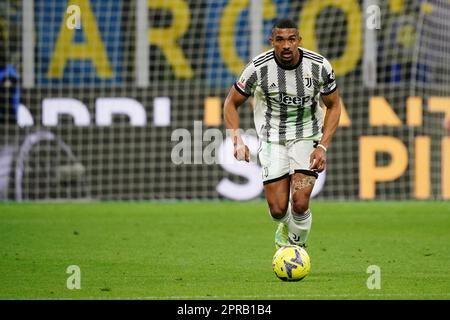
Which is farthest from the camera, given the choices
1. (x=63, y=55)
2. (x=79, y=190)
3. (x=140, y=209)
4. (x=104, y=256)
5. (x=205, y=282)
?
(x=63, y=55)

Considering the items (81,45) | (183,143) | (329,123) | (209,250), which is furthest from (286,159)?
(81,45)

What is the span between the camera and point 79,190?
1812 centimetres

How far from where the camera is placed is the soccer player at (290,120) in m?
9.51

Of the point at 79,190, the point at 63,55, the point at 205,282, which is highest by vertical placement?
the point at 63,55

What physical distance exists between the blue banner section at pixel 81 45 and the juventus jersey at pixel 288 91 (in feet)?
34.9

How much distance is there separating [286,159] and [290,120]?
307 mm

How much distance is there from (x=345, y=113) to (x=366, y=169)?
2.78 feet

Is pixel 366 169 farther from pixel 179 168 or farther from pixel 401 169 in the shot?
pixel 179 168

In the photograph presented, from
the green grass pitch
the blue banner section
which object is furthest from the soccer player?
the blue banner section

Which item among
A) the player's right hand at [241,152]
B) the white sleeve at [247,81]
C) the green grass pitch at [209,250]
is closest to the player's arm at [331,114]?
the white sleeve at [247,81]

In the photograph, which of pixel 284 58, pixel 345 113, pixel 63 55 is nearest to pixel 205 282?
pixel 284 58

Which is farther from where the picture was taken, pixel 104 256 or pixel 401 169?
pixel 401 169

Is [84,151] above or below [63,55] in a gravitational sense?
below

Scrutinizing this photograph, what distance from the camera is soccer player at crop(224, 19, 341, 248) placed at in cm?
951
